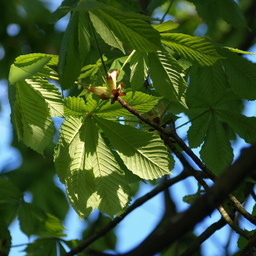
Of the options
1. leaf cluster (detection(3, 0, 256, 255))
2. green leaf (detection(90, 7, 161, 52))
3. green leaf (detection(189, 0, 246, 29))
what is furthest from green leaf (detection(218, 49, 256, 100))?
green leaf (detection(189, 0, 246, 29))

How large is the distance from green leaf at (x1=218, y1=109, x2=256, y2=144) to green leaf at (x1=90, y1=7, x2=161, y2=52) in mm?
744

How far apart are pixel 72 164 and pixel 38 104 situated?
265 mm

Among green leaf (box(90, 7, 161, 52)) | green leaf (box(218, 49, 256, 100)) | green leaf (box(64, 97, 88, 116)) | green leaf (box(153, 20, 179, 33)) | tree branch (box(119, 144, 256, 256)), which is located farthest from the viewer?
green leaf (box(218, 49, 256, 100))

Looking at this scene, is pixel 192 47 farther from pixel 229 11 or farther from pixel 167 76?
pixel 229 11

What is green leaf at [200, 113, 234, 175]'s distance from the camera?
65.9 inches

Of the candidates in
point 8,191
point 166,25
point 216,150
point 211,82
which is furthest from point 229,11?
point 8,191

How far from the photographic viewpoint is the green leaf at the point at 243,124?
68.9 inches

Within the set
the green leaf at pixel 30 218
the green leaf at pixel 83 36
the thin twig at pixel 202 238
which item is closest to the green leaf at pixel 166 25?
the green leaf at pixel 83 36

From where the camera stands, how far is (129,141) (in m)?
1.40

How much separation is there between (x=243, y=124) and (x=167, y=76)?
59cm

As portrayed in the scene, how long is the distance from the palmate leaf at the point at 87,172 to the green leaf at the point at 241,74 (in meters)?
0.62

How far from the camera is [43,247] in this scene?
2.24 metres

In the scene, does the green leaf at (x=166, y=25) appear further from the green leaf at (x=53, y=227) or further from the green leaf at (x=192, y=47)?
the green leaf at (x=53, y=227)

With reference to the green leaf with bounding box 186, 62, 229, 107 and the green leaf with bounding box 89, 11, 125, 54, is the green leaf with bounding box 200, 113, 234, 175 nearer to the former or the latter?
the green leaf with bounding box 186, 62, 229, 107
